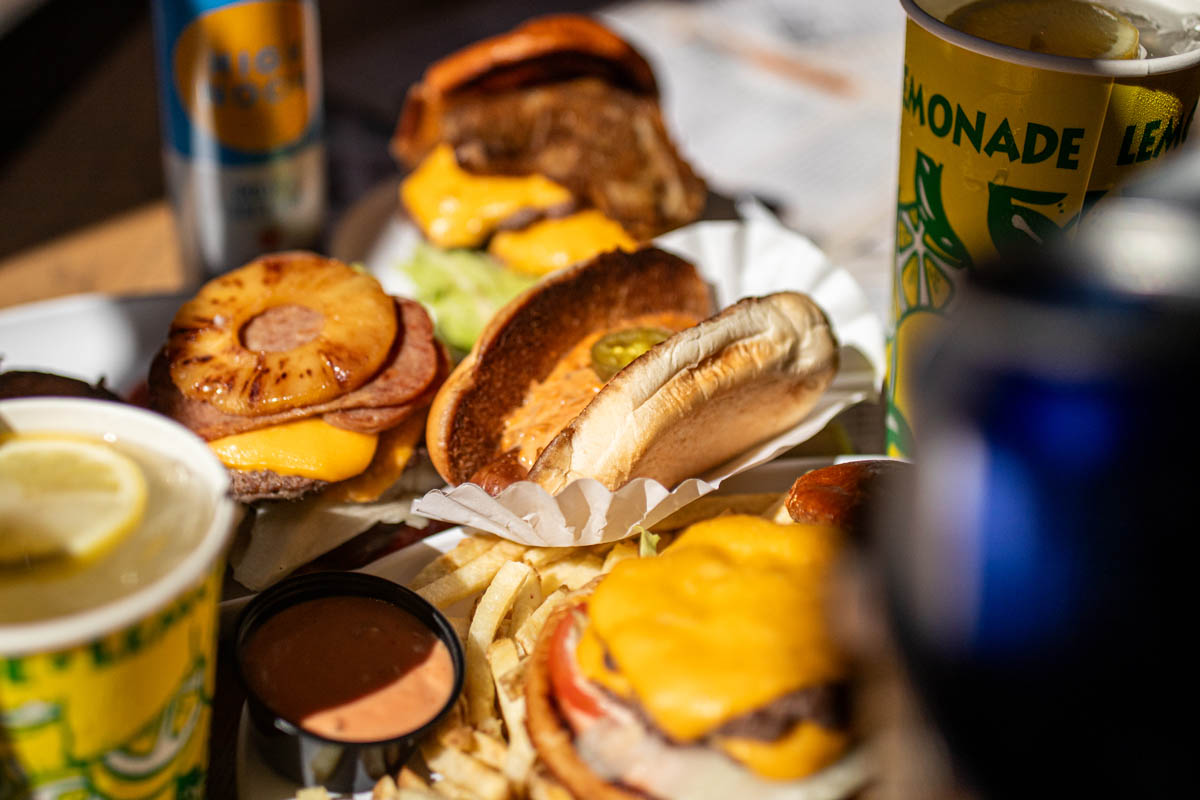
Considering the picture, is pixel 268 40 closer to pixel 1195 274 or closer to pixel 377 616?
pixel 377 616

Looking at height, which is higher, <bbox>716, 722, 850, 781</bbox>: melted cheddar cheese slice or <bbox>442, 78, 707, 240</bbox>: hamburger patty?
<bbox>716, 722, 850, 781</bbox>: melted cheddar cheese slice

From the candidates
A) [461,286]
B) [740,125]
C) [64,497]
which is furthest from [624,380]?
[740,125]

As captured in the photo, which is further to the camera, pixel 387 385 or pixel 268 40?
pixel 268 40

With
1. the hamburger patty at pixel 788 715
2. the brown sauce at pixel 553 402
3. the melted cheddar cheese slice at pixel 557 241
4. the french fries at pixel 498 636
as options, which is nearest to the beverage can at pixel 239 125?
the melted cheddar cheese slice at pixel 557 241

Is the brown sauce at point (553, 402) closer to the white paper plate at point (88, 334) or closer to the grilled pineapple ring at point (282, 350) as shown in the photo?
the grilled pineapple ring at point (282, 350)

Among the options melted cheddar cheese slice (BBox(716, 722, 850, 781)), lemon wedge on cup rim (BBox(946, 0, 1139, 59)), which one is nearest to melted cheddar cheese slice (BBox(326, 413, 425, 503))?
melted cheddar cheese slice (BBox(716, 722, 850, 781))

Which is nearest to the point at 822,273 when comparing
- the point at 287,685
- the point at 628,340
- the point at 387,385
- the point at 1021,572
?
the point at 628,340

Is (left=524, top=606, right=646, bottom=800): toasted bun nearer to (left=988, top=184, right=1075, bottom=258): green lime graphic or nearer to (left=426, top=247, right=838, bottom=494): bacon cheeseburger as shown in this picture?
(left=426, top=247, right=838, bottom=494): bacon cheeseburger

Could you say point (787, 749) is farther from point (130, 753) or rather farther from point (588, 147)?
point (588, 147)
